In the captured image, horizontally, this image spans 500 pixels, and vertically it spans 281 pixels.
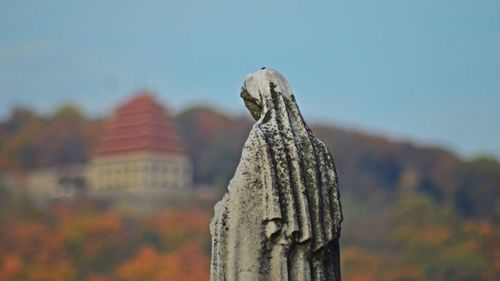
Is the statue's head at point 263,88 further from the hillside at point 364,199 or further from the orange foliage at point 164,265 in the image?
the orange foliage at point 164,265

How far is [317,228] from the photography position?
25.1 feet

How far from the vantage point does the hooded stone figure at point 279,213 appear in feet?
24.8

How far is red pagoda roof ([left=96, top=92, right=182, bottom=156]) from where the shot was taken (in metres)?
133

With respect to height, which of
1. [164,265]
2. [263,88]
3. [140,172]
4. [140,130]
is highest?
[140,130]

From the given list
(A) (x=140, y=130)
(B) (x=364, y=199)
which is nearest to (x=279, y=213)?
(B) (x=364, y=199)

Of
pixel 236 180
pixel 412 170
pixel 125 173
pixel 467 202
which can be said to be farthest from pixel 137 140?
pixel 236 180

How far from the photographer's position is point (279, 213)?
296 inches

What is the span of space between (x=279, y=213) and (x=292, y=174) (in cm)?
23

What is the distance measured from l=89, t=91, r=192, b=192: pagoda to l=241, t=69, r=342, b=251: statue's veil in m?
119

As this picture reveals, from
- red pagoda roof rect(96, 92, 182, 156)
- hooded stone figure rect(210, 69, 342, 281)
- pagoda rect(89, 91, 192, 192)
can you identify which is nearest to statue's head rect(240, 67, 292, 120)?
hooded stone figure rect(210, 69, 342, 281)

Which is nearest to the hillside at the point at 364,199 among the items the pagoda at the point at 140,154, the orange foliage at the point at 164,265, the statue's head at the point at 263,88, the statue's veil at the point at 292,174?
the orange foliage at the point at 164,265

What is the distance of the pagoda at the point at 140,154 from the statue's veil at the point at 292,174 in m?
119

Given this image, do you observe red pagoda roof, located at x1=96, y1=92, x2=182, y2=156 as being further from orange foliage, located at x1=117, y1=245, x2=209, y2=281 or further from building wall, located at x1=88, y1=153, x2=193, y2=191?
orange foliage, located at x1=117, y1=245, x2=209, y2=281

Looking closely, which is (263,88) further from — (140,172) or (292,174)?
(140,172)
